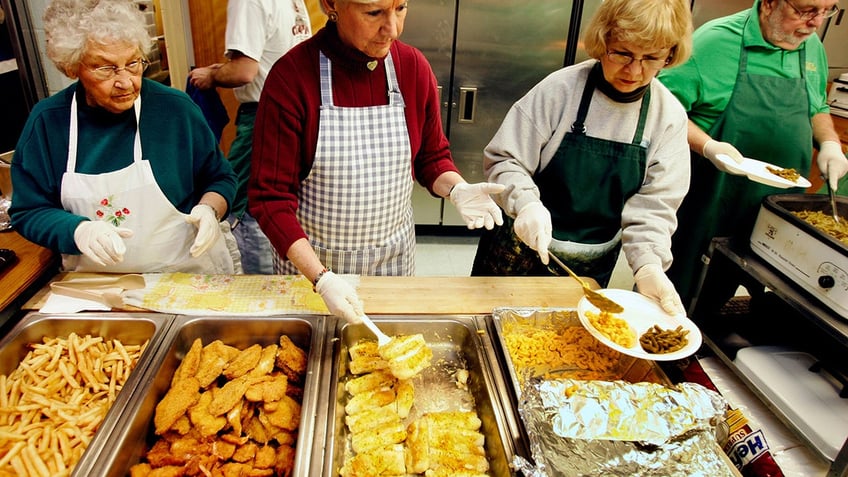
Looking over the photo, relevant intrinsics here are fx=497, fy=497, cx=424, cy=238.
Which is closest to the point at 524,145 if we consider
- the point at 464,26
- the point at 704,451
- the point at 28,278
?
the point at 704,451

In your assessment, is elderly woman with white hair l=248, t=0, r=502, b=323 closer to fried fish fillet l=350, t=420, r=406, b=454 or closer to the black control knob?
fried fish fillet l=350, t=420, r=406, b=454

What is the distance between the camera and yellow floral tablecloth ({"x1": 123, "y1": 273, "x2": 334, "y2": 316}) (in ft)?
6.63

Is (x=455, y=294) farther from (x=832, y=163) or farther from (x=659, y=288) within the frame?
(x=832, y=163)

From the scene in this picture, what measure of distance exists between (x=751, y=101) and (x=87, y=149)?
138 inches

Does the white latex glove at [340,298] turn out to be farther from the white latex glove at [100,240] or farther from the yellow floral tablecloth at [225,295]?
the white latex glove at [100,240]

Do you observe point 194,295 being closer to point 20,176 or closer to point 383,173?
point 20,176

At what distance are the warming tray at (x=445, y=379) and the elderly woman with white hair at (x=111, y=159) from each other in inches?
32.5

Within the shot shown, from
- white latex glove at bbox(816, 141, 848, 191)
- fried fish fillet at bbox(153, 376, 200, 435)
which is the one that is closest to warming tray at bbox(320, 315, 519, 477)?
fried fish fillet at bbox(153, 376, 200, 435)

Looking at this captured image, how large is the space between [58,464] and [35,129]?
130cm

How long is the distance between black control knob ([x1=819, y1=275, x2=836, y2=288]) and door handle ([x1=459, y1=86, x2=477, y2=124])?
3507 millimetres

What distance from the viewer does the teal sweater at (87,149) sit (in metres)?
1.97

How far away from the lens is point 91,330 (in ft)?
6.45

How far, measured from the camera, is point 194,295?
6.88 ft

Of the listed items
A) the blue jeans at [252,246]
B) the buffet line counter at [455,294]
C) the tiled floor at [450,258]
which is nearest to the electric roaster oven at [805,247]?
the buffet line counter at [455,294]
